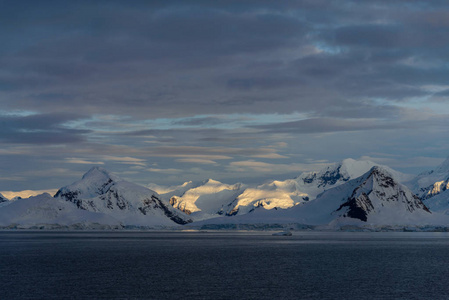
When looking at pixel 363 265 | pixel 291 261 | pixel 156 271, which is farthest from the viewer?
→ pixel 291 261

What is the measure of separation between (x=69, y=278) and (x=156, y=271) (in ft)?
58.8

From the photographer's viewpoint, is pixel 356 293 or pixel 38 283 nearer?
pixel 356 293

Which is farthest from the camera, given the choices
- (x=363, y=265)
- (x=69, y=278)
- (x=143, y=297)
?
(x=363, y=265)

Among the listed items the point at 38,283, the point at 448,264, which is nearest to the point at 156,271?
the point at 38,283

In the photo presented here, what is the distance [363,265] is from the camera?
125312mm

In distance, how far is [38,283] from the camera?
300 feet

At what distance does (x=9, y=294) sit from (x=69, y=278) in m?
18.8

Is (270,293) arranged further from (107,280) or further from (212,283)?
(107,280)

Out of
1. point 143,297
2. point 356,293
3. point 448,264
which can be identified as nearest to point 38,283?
point 143,297

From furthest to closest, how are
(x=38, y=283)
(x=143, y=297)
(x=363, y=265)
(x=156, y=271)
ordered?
(x=363, y=265) → (x=156, y=271) → (x=38, y=283) → (x=143, y=297)

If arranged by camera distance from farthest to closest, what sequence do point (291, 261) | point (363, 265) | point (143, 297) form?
point (291, 261)
point (363, 265)
point (143, 297)

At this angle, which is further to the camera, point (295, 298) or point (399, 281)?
point (399, 281)

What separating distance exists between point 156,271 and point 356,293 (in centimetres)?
4154

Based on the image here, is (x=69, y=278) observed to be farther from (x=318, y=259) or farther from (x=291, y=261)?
(x=318, y=259)
